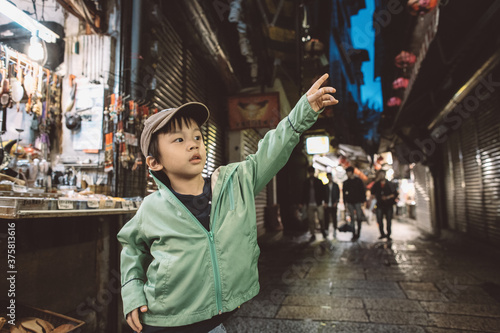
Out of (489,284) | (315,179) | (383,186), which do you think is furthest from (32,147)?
(383,186)

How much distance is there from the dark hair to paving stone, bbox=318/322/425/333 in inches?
123

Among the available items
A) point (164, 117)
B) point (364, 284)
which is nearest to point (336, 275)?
point (364, 284)

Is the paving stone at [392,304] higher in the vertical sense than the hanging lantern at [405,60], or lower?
lower

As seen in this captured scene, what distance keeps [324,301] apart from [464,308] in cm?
191

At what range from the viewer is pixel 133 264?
1.83 metres

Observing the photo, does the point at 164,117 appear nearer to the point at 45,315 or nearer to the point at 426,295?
the point at 45,315

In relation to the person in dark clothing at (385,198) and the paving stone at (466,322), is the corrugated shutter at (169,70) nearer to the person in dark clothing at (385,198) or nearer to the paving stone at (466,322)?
the paving stone at (466,322)

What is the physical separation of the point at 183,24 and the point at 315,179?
7685 millimetres

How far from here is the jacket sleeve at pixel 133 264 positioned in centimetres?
173

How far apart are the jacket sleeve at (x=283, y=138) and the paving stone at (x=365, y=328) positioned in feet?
9.29

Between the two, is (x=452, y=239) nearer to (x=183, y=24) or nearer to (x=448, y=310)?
(x=448, y=310)

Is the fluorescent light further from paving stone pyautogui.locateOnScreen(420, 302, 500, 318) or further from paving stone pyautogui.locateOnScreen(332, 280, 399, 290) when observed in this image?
paving stone pyautogui.locateOnScreen(420, 302, 500, 318)

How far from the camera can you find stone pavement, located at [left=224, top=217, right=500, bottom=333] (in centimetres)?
387

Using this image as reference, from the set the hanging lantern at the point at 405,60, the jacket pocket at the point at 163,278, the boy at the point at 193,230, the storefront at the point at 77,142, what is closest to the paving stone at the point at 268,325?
the storefront at the point at 77,142
